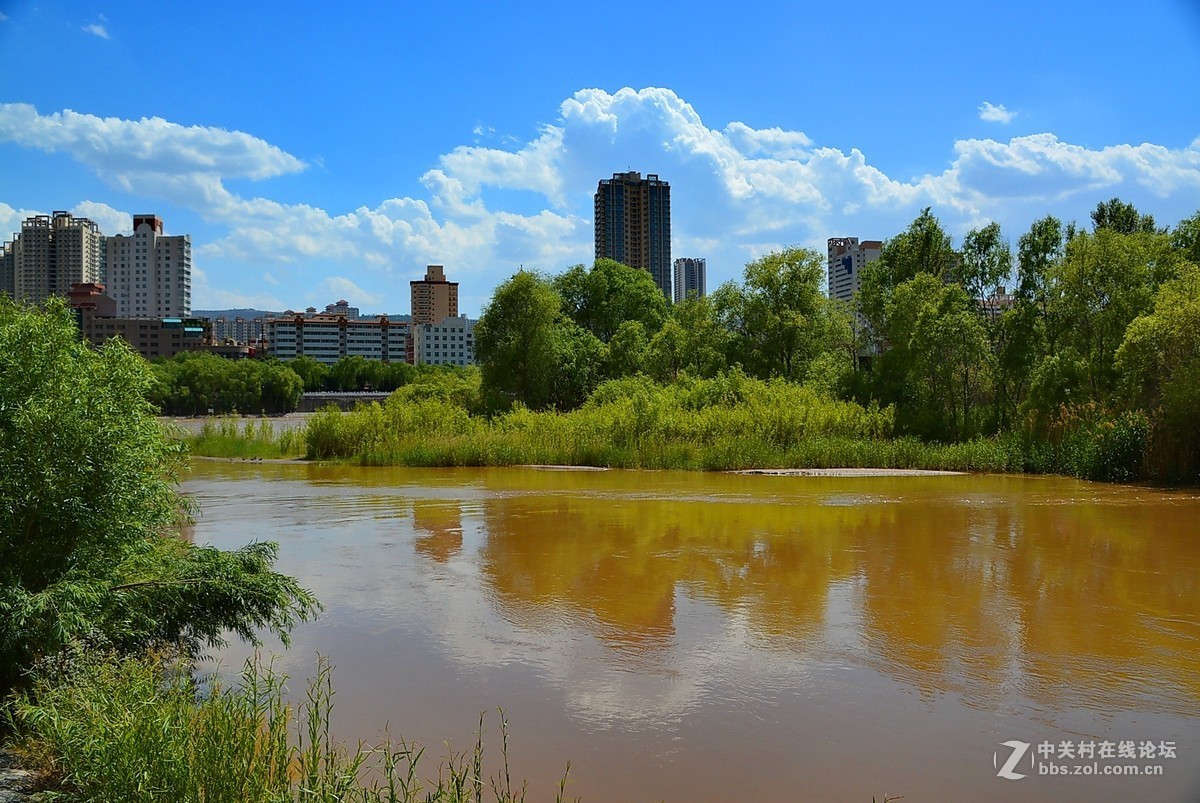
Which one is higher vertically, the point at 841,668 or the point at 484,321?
the point at 484,321

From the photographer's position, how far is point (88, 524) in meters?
5.59

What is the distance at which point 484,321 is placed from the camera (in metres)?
37.1

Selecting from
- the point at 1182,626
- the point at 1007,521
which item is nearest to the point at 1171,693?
the point at 1182,626

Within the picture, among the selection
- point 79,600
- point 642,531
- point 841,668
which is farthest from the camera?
point 642,531

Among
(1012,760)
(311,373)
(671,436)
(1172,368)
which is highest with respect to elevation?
(311,373)

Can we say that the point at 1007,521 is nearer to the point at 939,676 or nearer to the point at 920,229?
the point at 939,676

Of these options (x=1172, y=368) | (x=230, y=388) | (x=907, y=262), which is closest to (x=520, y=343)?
(x=907, y=262)

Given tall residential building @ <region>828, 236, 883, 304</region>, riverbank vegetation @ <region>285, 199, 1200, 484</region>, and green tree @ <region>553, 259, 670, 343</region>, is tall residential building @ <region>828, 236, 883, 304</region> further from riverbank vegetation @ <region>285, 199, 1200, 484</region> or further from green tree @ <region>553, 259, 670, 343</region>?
riverbank vegetation @ <region>285, 199, 1200, 484</region>

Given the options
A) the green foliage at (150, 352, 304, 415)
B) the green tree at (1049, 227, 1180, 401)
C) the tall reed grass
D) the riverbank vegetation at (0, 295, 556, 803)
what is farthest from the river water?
the green foliage at (150, 352, 304, 415)

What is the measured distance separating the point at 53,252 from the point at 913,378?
138540 mm

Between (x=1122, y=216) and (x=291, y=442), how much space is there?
28.7 metres

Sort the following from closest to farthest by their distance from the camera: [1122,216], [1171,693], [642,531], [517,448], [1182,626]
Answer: [1171,693]
[1182,626]
[642,531]
[517,448]
[1122,216]

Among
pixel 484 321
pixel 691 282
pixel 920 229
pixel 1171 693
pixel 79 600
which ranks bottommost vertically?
pixel 1171 693

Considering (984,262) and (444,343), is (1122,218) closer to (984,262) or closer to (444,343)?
(984,262)
